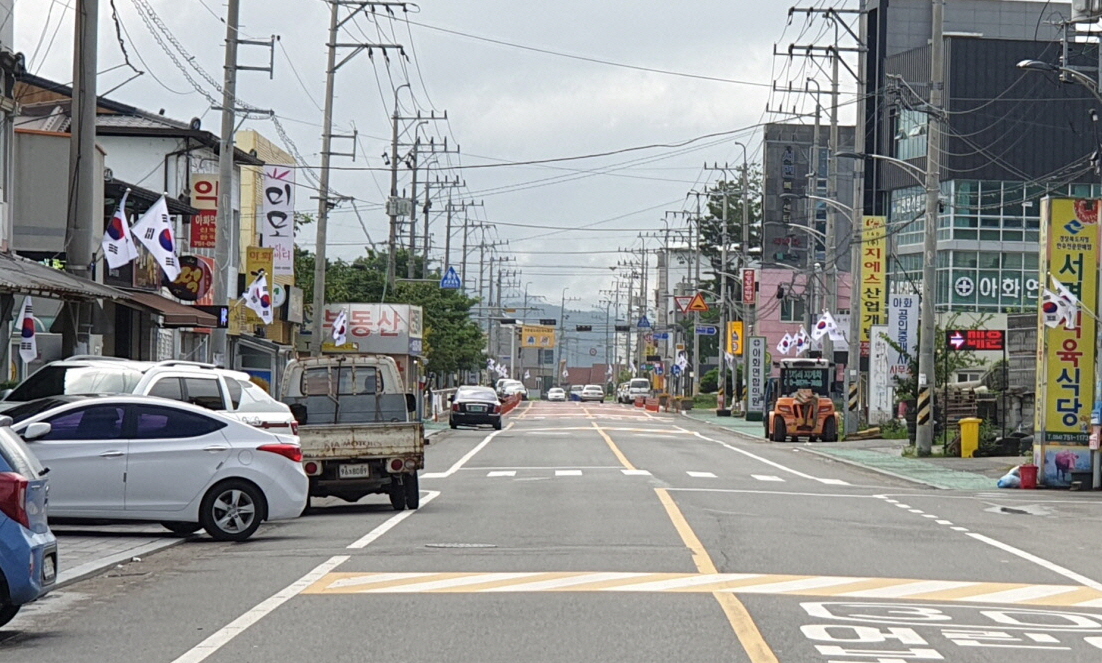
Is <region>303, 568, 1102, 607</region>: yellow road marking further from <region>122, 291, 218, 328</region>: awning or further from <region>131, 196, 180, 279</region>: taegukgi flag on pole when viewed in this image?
<region>122, 291, 218, 328</region>: awning

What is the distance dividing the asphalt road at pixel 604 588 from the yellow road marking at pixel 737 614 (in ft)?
0.13

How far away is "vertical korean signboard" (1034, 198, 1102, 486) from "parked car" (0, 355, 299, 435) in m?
15.7

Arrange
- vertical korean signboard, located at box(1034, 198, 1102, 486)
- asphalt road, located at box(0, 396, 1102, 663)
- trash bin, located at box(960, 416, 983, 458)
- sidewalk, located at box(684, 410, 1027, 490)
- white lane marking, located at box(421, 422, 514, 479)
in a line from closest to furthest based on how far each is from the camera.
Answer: asphalt road, located at box(0, 396, 1102, 663), vertical korean signboard, located at box(1034, 198, 1102, 486), white lane marking, located at box(421, 422, 514, 479), sidewalk, located at box(684, 410, 1027, 490), trash bin, located at box(960, 416, 983, 458)

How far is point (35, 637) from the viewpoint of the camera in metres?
11.3

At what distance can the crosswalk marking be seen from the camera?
45.2 ft

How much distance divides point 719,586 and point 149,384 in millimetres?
10735

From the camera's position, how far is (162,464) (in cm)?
1802

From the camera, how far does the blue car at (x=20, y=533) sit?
10.7 meters

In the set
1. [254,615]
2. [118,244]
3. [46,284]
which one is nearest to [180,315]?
[118,244]

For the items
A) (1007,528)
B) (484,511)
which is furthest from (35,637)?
(1007,528)

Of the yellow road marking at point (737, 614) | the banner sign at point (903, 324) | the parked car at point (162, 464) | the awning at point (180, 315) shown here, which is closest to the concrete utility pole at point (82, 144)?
the parked car at point (162, 464)

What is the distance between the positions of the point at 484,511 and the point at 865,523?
5270 mm

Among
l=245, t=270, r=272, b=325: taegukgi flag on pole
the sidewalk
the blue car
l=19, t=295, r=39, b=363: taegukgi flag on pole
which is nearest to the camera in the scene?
the blue car

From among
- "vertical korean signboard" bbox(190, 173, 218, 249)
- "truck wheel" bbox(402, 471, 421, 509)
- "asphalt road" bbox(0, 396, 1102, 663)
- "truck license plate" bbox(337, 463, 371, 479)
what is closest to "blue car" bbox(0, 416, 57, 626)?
"asphalt road" bbox(0, 396, 1102, 663)
